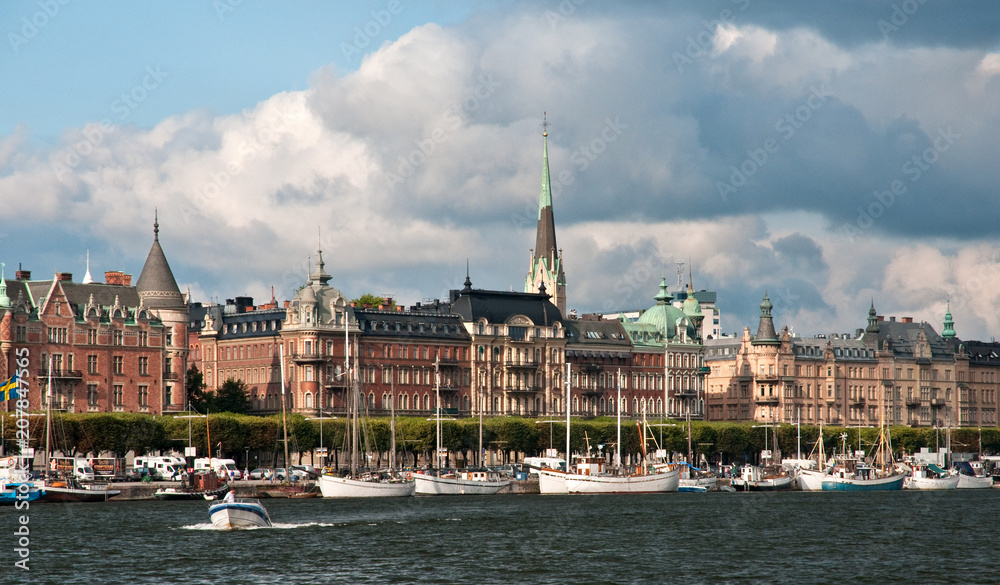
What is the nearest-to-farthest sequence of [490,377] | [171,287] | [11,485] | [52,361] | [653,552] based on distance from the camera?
1. [653,552]
2. [11,485]
3. [52,361]
4. [171,287]
5. [490,377]

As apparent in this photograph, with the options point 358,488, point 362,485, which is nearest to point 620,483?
point 362,485

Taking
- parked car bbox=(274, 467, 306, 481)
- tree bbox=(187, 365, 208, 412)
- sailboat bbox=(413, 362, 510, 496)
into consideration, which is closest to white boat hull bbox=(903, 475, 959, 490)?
sailboat bbox=(413, 362, 510, 496)

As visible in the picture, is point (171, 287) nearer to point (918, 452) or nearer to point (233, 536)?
point (233, 536)

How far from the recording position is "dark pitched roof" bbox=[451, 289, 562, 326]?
178 meters

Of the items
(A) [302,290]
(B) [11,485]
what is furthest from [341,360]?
(B) [11,485]

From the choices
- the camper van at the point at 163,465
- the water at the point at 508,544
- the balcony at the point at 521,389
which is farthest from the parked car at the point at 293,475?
the balcony at the point at 521,389

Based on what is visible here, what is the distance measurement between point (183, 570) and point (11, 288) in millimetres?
79006

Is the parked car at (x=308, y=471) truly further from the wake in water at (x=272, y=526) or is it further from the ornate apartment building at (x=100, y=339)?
the wake in water at (x=272, y=526)

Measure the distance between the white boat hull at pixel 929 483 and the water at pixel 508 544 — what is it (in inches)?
1489

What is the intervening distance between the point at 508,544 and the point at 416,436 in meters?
68.6

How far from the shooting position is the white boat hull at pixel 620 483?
12600 centimetres

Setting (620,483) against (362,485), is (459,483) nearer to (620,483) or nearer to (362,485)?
(362,485)

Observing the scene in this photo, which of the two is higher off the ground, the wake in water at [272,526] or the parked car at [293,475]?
the parked car at [293,475]

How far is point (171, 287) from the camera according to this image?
15338 cm
